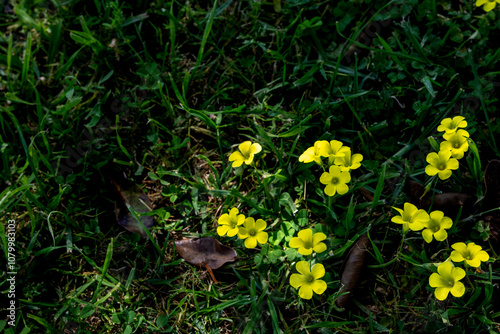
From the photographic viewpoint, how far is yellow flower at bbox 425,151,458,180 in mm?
1989

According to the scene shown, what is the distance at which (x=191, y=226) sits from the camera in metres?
2.33

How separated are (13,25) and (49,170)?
1157 millimetres

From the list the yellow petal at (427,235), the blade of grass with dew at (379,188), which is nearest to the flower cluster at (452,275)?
the yellow petal at (427,235)

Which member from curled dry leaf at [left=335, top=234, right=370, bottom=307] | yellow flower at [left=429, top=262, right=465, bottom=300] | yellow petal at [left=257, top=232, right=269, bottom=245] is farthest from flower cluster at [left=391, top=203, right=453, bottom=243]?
yellow petal at [left=257, top=232, right=269, bottom=245]

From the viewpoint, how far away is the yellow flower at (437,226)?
6.31 ft

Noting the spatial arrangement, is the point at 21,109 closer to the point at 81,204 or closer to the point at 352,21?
the point at 81,204

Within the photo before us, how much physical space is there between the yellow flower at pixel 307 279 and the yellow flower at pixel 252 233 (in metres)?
0.22

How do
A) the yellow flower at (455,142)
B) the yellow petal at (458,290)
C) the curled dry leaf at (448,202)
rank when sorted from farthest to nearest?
the curled dry leaf at (448,202)
the yellow flower at (455,142)
the yellow petal at (458,290)

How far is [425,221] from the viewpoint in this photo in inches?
75.4

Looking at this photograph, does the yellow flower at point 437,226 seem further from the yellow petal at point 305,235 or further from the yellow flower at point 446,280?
the yellow petal at point 305,235

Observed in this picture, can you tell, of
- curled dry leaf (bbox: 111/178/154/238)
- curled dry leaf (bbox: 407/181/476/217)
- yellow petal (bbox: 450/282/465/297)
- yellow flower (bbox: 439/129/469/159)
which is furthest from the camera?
curled dry leaf (bbox: 111/178/154/238)

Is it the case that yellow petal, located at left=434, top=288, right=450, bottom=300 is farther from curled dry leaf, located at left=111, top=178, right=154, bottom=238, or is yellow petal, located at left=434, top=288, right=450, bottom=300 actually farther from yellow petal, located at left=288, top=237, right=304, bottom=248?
curled dry leaf, located at left=111, top=178, right=154, bottom=238

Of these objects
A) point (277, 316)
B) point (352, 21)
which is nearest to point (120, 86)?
point (352, 21)

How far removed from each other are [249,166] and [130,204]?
→ 683 millimetres
